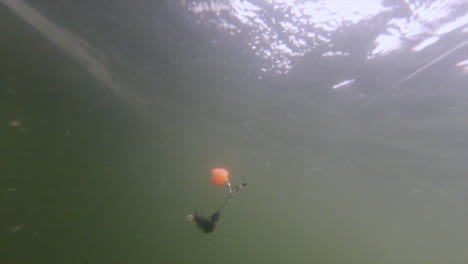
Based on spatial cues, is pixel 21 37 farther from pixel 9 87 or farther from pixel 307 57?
pixel 307 57

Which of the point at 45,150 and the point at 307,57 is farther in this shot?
the point at 45,150

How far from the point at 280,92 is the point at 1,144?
36.9 metres

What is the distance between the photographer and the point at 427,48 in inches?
328

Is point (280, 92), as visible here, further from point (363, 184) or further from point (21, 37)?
point (363, 184)

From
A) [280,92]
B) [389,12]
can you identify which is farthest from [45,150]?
[389,12]

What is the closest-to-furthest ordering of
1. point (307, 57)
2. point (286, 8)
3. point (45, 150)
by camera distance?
point (286, 8), point (307, 57), point (45, 150)

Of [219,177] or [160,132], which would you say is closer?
[219,177]

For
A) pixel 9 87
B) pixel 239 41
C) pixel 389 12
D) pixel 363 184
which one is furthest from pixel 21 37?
pixel 363 184

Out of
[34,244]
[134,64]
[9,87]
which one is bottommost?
[34,244]

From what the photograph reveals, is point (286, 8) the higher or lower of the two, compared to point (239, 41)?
higher

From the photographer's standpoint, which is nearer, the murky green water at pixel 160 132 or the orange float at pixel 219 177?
the orange float at pixel 219 177

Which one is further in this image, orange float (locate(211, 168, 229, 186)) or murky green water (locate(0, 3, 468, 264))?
murky green water (locate(0, 3, 468, 264))

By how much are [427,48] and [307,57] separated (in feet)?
13.0

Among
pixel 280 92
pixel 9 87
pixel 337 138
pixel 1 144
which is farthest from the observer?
pixel 1 144
